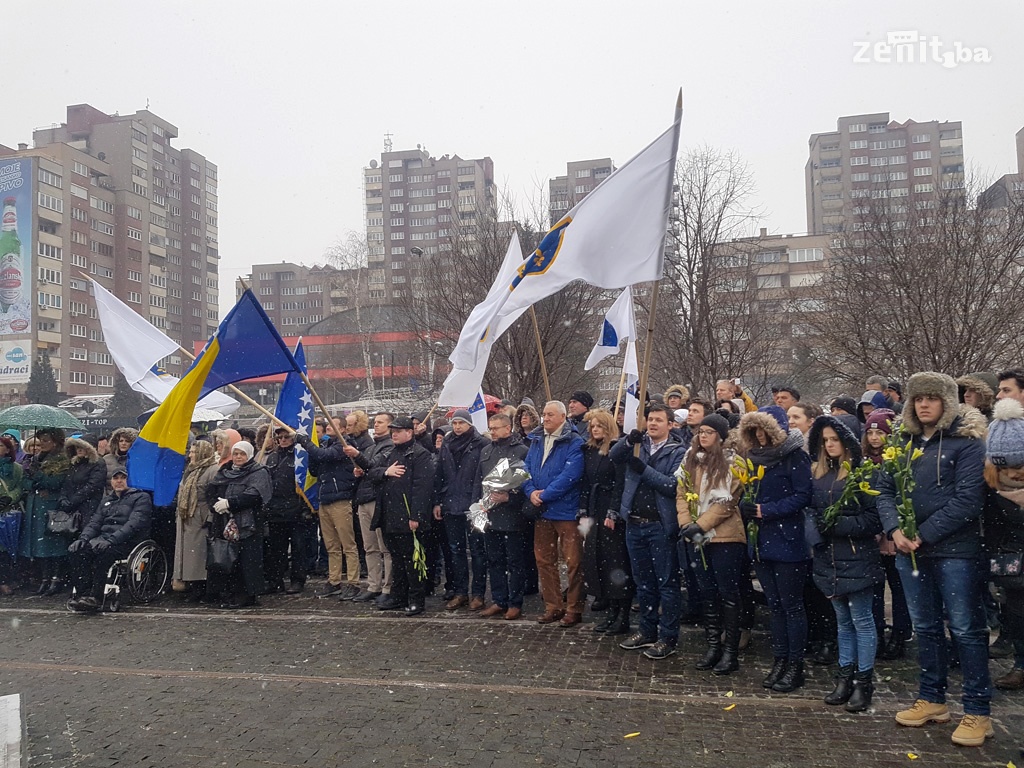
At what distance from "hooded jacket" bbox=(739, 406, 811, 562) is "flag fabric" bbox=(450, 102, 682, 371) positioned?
164 centimetres

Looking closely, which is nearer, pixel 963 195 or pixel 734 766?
pixel 734 766

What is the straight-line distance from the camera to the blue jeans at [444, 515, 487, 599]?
9.18 metres

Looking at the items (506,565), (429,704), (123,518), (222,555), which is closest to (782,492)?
(429,704)

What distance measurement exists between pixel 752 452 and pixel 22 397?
72972 millimetres

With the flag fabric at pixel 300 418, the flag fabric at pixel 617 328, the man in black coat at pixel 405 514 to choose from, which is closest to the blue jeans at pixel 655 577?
the man in black coat at pixel 405 514

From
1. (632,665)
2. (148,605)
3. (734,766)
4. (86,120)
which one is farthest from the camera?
(86,120)

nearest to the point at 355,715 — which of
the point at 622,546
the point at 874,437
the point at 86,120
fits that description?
the point at 622,546

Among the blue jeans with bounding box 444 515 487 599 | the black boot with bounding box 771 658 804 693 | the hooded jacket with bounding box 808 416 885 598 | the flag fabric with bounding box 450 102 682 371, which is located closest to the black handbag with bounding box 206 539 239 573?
the blue jeans with bounding box 444 515 487 599

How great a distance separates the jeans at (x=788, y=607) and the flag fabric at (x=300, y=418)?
20.2 feet

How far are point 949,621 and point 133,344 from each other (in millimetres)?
9436

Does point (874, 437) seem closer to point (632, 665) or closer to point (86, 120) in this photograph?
point (632, 665)

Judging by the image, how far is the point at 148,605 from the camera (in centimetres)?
976

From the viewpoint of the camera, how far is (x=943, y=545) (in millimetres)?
5160

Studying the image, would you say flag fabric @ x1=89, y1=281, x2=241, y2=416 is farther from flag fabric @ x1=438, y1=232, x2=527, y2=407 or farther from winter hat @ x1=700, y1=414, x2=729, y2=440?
winter hat @ x1=700, y1=414, x2=729, y2=440
